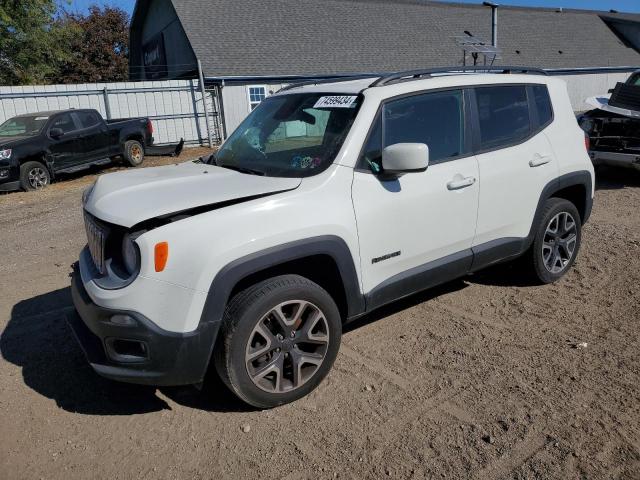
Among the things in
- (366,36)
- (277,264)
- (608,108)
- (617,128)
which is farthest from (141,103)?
(277,264)

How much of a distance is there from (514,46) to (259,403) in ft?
101

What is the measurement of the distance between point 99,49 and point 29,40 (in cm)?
1462

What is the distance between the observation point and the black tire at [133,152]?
14.1 m

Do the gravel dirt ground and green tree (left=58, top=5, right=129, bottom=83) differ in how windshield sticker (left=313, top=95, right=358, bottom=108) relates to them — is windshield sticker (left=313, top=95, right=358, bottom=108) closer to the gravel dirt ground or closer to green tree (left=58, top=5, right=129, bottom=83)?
the gravel dirt ground

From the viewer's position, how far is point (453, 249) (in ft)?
13.1

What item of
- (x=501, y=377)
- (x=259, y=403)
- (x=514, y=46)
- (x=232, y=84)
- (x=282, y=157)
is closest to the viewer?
(x=259, y=403)

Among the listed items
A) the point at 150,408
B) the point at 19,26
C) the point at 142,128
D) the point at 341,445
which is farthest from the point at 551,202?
the point at 19,26

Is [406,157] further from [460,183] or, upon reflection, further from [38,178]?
[38,178]

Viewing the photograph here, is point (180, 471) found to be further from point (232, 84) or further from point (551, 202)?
point (232, 84)

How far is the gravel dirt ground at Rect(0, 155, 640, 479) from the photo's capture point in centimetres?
280

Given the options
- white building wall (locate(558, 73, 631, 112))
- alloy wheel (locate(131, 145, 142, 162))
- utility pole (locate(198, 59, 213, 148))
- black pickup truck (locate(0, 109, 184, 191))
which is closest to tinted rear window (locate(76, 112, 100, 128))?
black pickup truck (locate(0, 109, 184, 191))

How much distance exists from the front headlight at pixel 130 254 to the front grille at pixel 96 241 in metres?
0.18

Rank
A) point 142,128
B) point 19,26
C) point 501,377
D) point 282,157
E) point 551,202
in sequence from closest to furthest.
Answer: point 501,377, point 282,157, point 551,202, point 142,128, point 19,26

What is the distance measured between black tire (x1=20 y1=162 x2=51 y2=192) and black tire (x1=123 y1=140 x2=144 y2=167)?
99.5 inches
